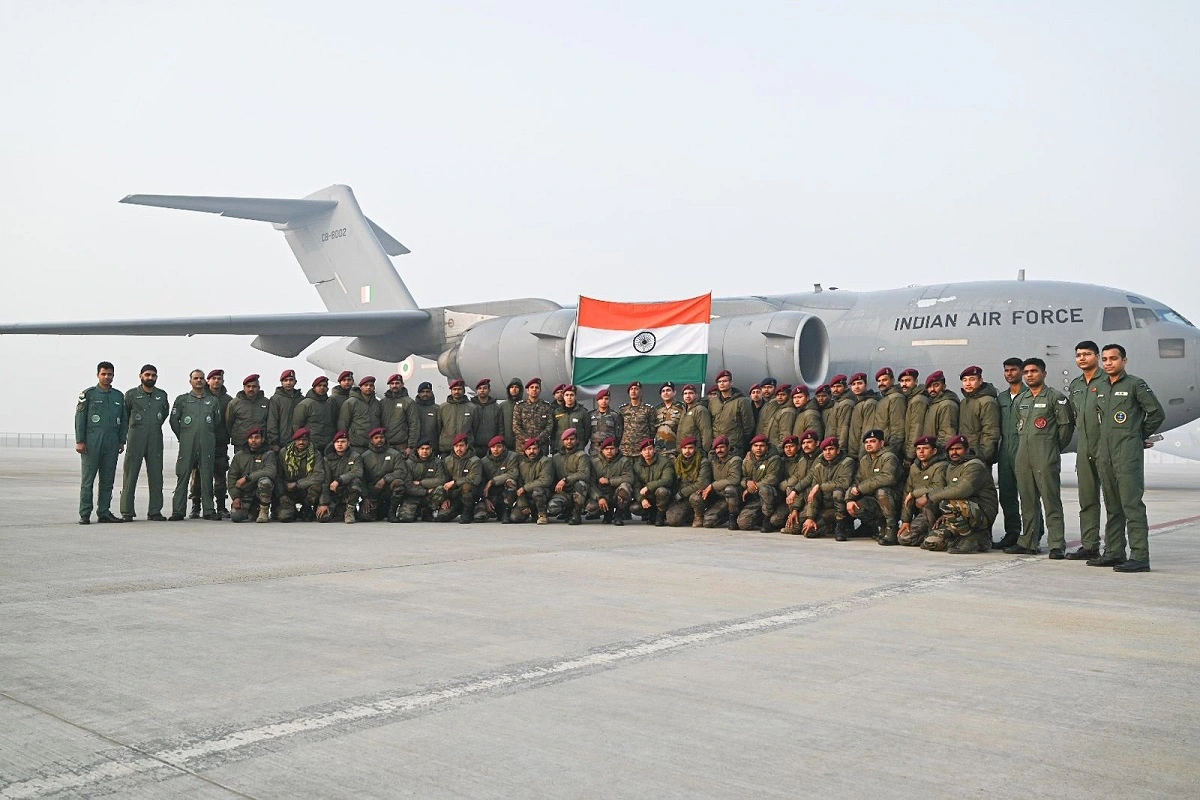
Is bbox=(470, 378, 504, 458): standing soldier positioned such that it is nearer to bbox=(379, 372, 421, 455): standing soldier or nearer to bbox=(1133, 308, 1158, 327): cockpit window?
bbox=(379, 372, 421, 455): standing soldier

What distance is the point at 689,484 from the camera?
34.4 ft

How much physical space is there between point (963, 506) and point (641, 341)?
541cm

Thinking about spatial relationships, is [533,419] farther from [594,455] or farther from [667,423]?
[667,423]

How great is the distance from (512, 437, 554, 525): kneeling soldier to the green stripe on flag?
2.45m

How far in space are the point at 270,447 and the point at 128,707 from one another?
25.8 ft

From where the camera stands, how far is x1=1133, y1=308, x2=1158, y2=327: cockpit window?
43.6 feet

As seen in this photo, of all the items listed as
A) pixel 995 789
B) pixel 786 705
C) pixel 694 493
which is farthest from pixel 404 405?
pixel 995 789

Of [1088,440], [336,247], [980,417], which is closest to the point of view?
[1088,440]

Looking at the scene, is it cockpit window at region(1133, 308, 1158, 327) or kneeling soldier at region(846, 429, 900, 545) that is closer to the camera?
kneeling soldier at region(846, 429, 900, 545)

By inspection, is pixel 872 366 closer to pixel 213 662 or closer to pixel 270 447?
pixel 270 447

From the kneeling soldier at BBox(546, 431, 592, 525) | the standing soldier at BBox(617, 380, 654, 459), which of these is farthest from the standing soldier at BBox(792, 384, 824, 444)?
the kneeling soldier at BBox(546, 431, 592, 525)

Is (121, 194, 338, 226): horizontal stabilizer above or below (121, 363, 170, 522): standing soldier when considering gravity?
above

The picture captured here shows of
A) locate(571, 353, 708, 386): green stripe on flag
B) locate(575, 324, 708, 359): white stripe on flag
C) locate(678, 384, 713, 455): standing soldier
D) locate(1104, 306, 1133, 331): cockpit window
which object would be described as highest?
locate(1104, 306, 1133, 331): cockpit window

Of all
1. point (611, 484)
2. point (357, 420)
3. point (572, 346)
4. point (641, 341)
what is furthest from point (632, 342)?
point (357, 420)
